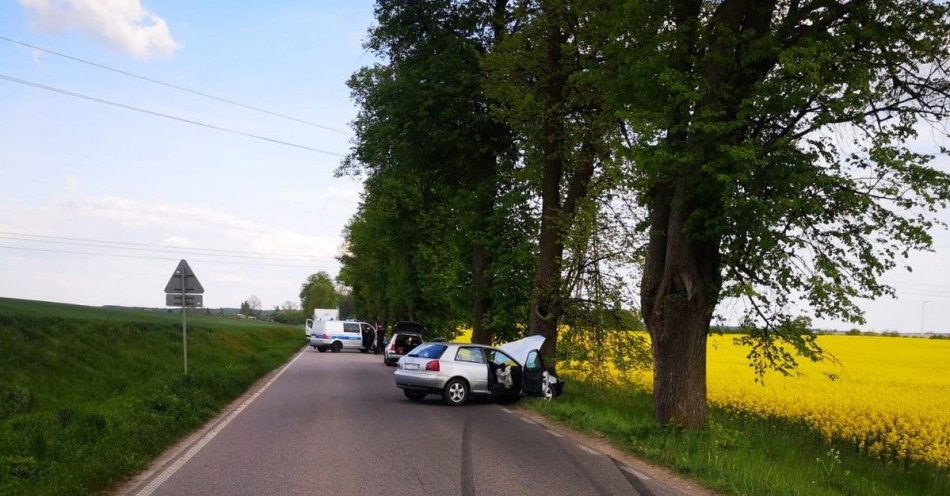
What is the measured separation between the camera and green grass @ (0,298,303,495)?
27.0 feet

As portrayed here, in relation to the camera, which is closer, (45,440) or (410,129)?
(45,440)

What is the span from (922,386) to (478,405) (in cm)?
1865

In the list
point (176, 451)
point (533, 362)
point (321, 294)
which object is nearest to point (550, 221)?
point (533, 362)

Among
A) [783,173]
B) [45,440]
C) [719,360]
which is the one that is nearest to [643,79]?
[783,173]

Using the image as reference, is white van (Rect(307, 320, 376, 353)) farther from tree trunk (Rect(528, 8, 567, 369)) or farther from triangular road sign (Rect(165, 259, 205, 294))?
triangular road sign (Rect(165, 259, 205, 294))

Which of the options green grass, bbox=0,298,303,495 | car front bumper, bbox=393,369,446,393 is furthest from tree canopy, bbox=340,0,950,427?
green grass, bbox=0,298,303,495

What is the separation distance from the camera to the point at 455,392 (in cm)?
1745

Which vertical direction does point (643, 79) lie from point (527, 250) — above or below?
above

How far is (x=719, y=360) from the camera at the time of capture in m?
39.8

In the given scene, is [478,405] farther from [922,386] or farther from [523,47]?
[922,386]

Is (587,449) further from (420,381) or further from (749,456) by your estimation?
(420,381)

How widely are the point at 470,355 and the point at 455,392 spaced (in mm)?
967

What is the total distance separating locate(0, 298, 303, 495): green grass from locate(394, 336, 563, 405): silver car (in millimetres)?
4231

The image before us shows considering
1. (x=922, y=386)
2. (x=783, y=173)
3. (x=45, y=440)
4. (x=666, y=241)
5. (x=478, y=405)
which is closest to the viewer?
(x=45, y=440)
